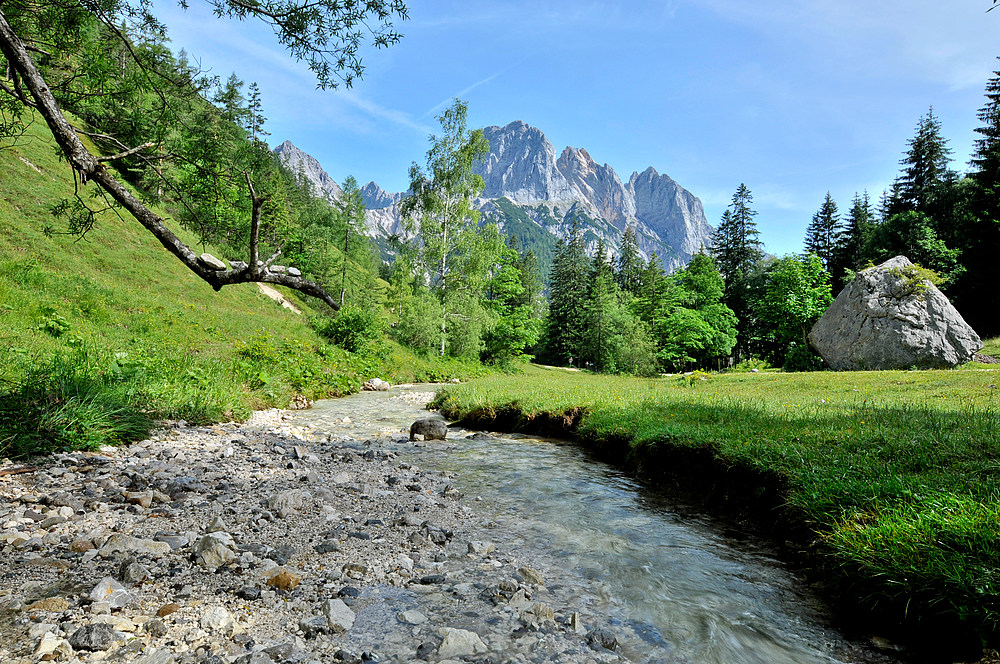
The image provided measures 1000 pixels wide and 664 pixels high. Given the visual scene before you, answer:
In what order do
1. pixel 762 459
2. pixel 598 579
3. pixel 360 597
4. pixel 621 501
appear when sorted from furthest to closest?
pixel 621 501 → pixel 762 459 → pixel 598 579 → pixel 360 597

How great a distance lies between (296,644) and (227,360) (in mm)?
14477

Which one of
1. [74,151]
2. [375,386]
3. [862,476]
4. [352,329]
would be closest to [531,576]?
[862,476]

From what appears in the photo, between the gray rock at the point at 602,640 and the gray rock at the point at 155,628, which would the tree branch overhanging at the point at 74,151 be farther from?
the gray rock at the point at 602,640

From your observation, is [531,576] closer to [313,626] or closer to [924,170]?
[313,626]

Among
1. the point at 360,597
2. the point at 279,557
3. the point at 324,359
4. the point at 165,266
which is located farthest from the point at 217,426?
the point at 165,266

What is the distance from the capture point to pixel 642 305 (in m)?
56.3

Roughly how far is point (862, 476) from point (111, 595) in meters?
6.93

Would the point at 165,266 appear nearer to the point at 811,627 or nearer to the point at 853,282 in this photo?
the point at 811,627

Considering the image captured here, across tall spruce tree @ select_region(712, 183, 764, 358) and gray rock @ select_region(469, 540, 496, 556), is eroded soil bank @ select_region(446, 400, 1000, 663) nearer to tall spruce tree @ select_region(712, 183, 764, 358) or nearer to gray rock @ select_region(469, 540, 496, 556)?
gray rock @ select_region(469, 540, 496, 556)

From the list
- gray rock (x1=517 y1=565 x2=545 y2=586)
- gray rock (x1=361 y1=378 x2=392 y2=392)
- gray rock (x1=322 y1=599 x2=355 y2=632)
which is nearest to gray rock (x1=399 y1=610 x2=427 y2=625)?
gray rock (x1=322 y1=599 x2=355 y2=632)

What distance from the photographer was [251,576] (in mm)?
3445

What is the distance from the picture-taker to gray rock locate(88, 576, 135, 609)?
2.87m

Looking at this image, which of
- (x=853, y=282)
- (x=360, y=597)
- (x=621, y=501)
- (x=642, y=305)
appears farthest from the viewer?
(x=642, y=305)

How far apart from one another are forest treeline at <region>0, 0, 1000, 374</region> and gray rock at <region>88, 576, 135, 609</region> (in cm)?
260
